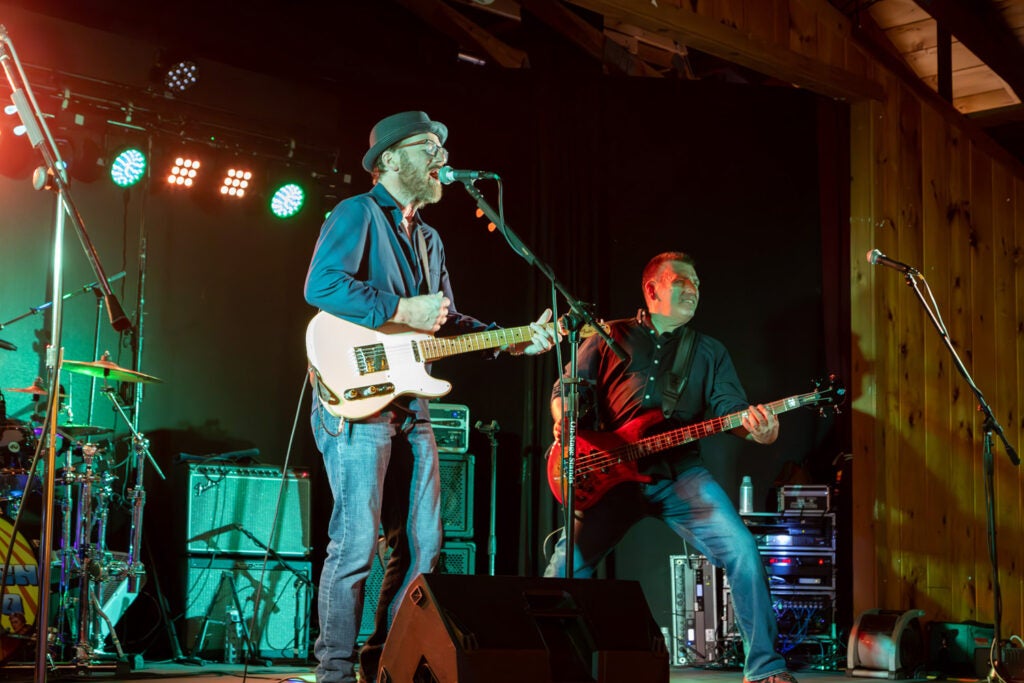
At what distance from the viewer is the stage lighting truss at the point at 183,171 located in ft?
24.2

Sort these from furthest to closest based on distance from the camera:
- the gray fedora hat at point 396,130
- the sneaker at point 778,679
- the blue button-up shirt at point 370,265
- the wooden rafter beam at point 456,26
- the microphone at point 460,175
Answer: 1. the wooden rafter beam at point 456,26
2. the sneaker at point 778,679
3. the gray fedora hat at point 396,130
4. the blue button-up shirt at point 370,265
5. the microphone at point 460,175

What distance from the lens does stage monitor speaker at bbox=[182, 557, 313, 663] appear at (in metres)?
6.55

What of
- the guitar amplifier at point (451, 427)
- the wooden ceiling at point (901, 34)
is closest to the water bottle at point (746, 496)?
the guitar amplifier at point (451, 427)

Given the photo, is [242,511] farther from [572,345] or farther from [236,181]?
[572,345]

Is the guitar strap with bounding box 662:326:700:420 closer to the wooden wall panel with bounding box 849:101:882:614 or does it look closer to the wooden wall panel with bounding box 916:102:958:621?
the wooden wall panel with bounding box 849:101:882:614

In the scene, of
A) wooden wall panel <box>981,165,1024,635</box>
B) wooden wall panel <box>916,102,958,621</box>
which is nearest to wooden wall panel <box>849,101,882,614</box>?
wooden wall panel <box>916,102,958,621</box>

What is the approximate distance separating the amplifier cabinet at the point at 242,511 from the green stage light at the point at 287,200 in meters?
1.83

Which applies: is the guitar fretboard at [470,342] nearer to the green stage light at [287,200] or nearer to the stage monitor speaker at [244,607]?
the stage monitor speaker at [244,607]

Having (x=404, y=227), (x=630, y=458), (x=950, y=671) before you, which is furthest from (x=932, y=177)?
(x=404, y=227)

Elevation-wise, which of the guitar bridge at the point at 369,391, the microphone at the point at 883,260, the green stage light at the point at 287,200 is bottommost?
the guitar bridge at the point at 369,391

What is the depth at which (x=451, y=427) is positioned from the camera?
7086 millimetres

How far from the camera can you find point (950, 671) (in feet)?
22.6

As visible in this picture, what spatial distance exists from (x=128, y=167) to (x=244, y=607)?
2.78 metres

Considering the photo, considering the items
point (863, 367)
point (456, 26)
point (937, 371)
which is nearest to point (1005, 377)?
point (937, 371)
